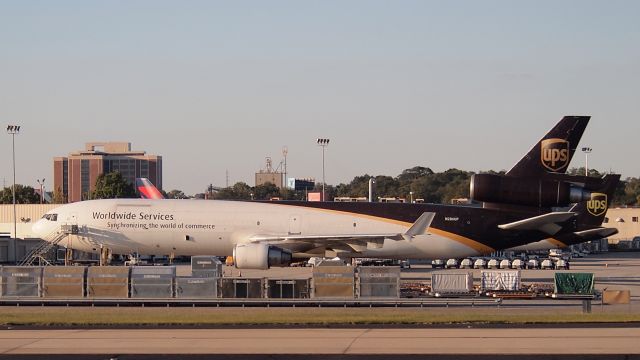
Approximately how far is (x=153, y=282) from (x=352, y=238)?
16844 millimetres

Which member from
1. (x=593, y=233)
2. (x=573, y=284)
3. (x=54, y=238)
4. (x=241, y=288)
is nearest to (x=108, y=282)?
(x=241, y=288)

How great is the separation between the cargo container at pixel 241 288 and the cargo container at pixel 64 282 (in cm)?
645

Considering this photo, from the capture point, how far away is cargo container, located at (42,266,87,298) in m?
45.5

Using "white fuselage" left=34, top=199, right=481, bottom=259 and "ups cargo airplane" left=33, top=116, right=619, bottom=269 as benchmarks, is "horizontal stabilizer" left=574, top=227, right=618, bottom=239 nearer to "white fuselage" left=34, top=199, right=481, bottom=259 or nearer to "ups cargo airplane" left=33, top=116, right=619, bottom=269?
"ups cargo airplane" left=33, top=116, right=619, bottom=269

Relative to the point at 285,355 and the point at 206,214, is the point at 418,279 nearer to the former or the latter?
the point at 206,214

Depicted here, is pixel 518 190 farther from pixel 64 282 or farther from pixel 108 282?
pixel 64 282

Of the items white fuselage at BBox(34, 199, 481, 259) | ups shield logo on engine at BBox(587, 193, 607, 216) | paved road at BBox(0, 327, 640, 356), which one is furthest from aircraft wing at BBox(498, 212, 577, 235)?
paved road at BBox(0, 327, 640, 356)

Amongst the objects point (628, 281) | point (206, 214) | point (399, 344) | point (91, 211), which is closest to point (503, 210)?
point (628, 281)

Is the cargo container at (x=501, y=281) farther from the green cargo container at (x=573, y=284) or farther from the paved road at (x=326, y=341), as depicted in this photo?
the paved road at (x=326, y=341)

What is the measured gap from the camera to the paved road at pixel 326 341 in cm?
2736

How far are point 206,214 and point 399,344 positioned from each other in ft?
107

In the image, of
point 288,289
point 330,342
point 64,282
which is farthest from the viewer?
point 288,289

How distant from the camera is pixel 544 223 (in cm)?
5934

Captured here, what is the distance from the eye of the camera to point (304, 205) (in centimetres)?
6216
